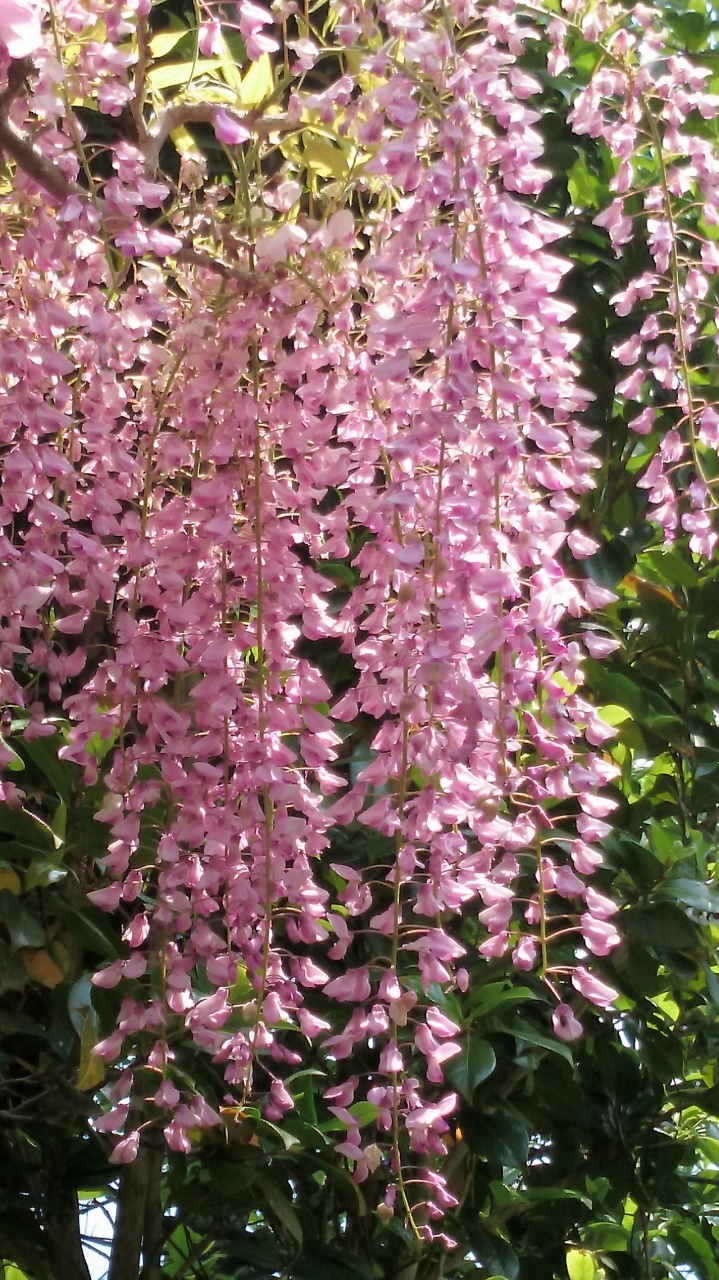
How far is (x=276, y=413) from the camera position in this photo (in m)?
0.69

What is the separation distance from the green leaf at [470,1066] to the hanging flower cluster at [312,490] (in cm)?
14

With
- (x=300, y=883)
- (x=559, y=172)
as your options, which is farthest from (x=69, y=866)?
(x=559, y=172)

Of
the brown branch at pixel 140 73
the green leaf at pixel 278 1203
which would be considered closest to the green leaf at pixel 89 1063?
the green leaf at pixel 278 1203

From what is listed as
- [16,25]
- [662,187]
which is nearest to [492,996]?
[662,187]

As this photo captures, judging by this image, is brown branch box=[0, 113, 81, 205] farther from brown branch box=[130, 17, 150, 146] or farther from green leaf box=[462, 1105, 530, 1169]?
green leaf box=[462, 1105, 530, 1169]

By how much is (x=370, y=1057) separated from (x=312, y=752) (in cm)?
49

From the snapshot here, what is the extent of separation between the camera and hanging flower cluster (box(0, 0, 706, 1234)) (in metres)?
0.61

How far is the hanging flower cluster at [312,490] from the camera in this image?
0.61 meters

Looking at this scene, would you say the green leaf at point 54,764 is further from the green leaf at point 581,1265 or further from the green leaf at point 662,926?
the green leaf at point 581,1265

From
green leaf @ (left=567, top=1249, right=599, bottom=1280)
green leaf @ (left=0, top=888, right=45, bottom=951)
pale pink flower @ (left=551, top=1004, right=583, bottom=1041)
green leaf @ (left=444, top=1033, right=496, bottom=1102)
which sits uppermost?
green leaf @ (left=0, top=888, right=45, bottom=951)

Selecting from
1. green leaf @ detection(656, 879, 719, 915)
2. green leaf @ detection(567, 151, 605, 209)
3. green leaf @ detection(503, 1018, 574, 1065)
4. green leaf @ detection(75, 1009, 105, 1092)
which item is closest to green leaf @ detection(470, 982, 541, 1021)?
green leaf @ detection(503, 1018, 574, 1065)

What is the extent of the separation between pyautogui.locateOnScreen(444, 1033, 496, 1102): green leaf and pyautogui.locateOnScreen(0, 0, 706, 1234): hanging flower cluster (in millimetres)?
138

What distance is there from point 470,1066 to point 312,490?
0.43 m

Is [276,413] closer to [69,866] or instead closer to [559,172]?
[69,866]
